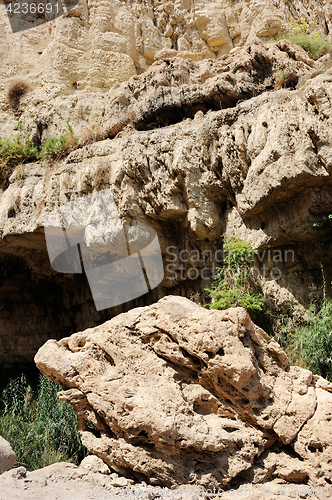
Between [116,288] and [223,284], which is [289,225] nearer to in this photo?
[223,284]

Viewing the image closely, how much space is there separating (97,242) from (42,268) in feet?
9.38

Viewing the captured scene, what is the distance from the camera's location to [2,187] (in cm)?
905

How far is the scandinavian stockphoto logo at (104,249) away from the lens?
7.55 meters

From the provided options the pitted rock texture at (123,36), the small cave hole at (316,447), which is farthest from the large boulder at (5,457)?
the pitted rock texture at (123,36)

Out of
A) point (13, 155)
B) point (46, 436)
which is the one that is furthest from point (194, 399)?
point (13, 155)

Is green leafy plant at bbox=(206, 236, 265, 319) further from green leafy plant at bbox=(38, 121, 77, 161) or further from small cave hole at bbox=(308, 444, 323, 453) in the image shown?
green leafy plant at bbox=(38, 121, 77, 161)

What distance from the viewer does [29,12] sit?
43.5 feet

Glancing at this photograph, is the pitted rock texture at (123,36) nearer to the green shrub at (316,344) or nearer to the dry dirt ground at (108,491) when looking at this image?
the green shrub at (316,344)

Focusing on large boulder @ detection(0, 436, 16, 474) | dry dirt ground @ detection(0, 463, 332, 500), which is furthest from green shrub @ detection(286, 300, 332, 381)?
large boulder @ detection(0, 436, 16, 474)

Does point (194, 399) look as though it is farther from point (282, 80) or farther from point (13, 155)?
point (13, 155)

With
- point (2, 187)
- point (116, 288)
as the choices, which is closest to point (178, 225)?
point (116, 288)

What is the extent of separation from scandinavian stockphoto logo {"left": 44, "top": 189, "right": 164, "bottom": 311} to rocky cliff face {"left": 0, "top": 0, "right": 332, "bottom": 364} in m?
0.20

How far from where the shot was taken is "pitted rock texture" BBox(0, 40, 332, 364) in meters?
5.83

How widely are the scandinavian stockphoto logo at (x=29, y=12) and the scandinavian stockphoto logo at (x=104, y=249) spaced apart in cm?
901
